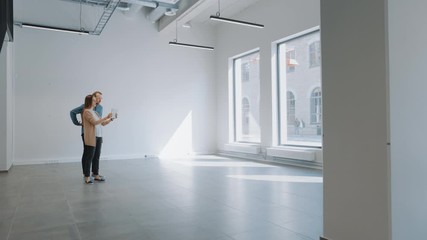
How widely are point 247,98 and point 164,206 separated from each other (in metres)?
6.17

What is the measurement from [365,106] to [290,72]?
584 centimetres

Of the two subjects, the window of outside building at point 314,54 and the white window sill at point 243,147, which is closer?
the window of outside building at point 314,54

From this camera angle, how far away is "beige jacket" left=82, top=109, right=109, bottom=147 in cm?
494

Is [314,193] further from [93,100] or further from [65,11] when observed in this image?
[65,11]

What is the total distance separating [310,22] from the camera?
6.77 meters

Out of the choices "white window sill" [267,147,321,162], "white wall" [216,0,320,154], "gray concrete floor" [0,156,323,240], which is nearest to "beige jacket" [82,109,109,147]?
"gray concrete floor" [0,156,323,240]

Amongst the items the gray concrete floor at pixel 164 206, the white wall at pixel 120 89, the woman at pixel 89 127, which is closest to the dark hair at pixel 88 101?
the woman at pixel 89 127

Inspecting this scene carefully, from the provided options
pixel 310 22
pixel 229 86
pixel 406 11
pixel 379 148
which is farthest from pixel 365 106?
pixel 229 86

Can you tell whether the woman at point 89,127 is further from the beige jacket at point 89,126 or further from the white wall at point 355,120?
the white wall at point 355,120

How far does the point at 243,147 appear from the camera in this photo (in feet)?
28.9

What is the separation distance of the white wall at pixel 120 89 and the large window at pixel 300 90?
2.87m

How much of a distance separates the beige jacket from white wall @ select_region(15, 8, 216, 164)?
3650 mm

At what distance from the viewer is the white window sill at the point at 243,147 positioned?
8.39 meters

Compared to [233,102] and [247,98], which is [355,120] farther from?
[233,102]
